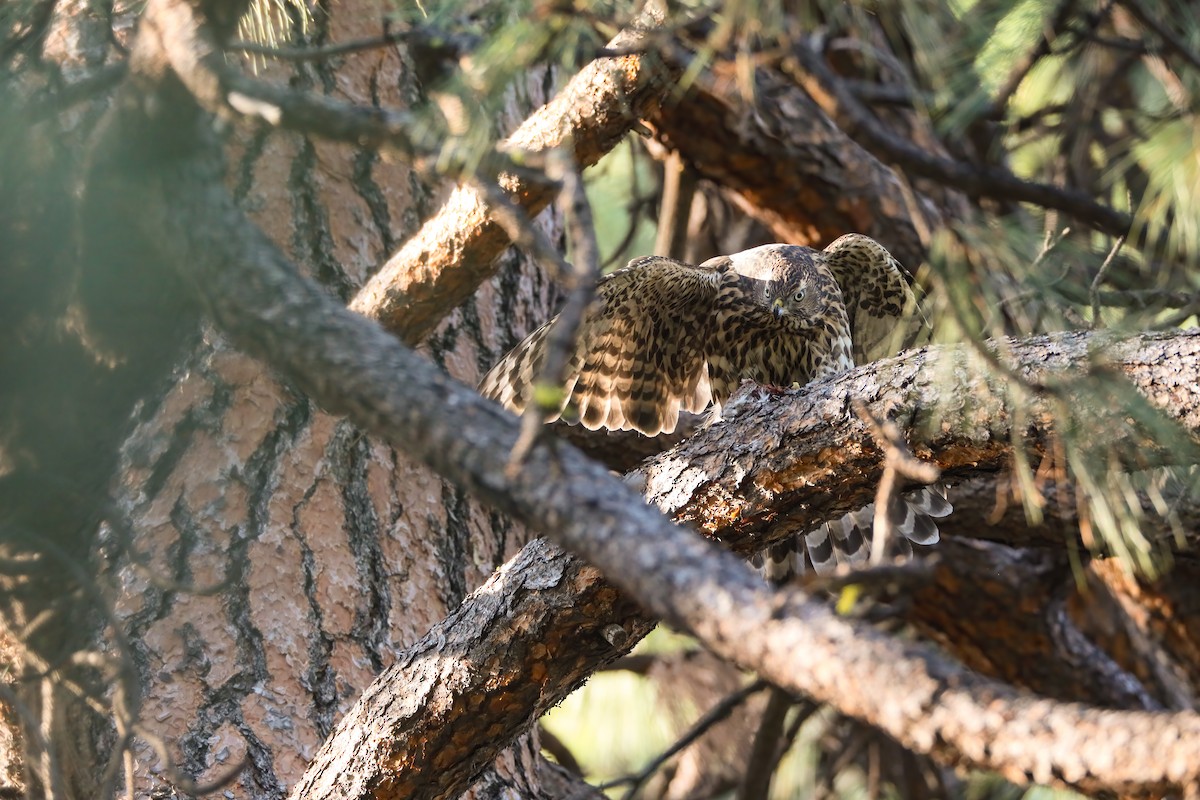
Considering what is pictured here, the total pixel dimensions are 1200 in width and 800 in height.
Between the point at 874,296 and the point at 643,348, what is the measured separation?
0.83 metres

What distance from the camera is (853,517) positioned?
121 inches

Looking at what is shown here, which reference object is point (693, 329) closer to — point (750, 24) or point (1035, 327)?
point (1035, 327)

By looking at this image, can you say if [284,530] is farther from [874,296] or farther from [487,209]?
[874,296]

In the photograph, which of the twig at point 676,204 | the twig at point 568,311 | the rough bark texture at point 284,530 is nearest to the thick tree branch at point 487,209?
the rough bark texture at point 284,530

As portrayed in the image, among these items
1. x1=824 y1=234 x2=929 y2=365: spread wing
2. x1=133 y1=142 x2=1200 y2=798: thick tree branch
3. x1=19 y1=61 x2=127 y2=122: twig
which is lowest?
x1=824 y1=234 x2=929 y2=365: spread wing

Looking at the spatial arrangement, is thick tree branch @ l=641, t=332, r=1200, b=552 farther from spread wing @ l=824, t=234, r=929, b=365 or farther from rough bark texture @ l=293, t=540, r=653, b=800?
spread wing @ l=824, t=234, r=929, b=365

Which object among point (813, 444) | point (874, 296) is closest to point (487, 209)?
point (813, 444)

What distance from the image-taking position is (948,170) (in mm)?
3316

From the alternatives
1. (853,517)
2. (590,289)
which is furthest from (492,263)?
(590,289)

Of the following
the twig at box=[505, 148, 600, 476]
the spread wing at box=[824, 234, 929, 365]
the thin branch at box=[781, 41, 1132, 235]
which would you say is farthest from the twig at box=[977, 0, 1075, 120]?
the twig at box=[505, 148, 600, 476]

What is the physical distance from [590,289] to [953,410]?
3.53 ft

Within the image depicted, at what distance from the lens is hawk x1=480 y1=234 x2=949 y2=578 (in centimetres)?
316

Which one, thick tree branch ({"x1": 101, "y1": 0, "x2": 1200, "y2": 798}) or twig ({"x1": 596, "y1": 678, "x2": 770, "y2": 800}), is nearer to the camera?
thick tree branch ({"x1": 101, "y1": 0, "x2": 1200, "y2": 798})

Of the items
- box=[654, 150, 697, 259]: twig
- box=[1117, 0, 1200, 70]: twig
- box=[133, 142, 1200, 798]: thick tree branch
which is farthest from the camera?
box=[654, 150, 697, 259]: twig
